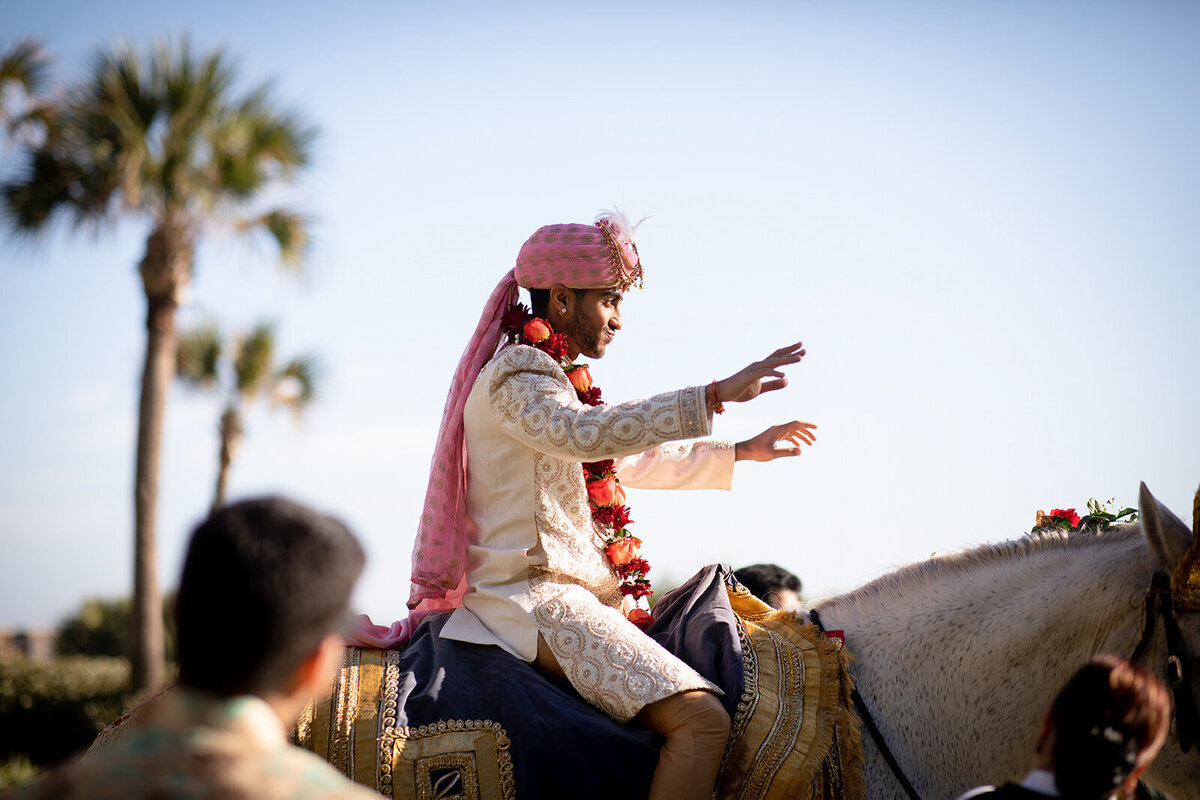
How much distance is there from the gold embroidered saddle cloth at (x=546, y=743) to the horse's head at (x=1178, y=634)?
0.90 meters

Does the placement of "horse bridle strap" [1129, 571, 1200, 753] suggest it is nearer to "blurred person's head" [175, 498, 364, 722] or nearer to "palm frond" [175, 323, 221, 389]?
"blurred person's head" [175, 498, 364, 722]

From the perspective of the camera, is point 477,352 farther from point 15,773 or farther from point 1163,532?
point 15,773

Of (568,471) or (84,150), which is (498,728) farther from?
(84,150)

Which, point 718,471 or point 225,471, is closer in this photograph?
point 718,471

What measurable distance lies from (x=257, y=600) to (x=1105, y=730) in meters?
1.71

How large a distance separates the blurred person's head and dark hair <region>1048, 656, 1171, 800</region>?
1.52 m

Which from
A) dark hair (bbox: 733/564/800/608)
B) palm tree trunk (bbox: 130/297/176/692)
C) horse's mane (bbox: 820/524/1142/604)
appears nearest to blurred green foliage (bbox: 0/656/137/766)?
palm tree trunk (bbox: 130/297/176/692)

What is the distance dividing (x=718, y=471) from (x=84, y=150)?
13.0 m

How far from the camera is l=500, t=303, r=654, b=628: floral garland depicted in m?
3.65

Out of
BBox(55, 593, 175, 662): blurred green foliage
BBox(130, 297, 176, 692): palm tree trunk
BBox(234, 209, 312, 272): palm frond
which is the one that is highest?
BBox(234, 209, 312, 272): palm frond

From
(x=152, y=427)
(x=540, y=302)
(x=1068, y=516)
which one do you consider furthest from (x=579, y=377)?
(x=152, y=427)

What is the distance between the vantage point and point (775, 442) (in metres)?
4.05

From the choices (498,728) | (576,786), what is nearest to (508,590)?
(498,728)

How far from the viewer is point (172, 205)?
14023 mm
